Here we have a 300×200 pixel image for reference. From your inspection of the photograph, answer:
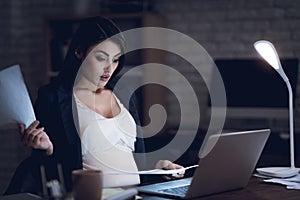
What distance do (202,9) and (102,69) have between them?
1.88m

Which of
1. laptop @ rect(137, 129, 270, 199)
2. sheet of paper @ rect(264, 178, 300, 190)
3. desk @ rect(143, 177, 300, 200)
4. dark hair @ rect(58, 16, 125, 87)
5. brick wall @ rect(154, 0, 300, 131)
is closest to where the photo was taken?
laptop @ rect(137, 129, 270, 199)

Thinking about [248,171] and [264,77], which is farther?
[264,77]

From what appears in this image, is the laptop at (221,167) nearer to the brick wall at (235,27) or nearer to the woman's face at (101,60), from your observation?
the woman's face at (101,60)

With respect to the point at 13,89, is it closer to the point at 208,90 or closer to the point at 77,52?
the point at 77,52

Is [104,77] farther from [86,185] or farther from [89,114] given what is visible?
[86,185]

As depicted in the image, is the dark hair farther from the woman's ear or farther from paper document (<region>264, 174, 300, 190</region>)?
paper document (<region>264, 174, 300, 190</region>)

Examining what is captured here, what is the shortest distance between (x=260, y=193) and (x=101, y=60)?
102 cm

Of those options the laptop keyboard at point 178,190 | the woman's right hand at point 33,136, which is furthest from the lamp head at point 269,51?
the woman's right hand at point 33,136

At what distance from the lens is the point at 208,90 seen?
4.16 metres

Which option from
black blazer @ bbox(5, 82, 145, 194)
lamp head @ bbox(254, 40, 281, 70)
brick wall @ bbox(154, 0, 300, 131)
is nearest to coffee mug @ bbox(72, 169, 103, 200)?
black blazer @ bbox(5, 82, 145, 194)

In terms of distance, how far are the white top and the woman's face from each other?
0.48 feet

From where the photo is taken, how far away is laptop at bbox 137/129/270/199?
1609 mm

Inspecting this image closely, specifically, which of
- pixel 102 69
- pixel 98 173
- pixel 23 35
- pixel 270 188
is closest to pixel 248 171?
pixel 270 188

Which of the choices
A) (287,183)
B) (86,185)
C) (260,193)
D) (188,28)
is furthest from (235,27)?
(86,185)
